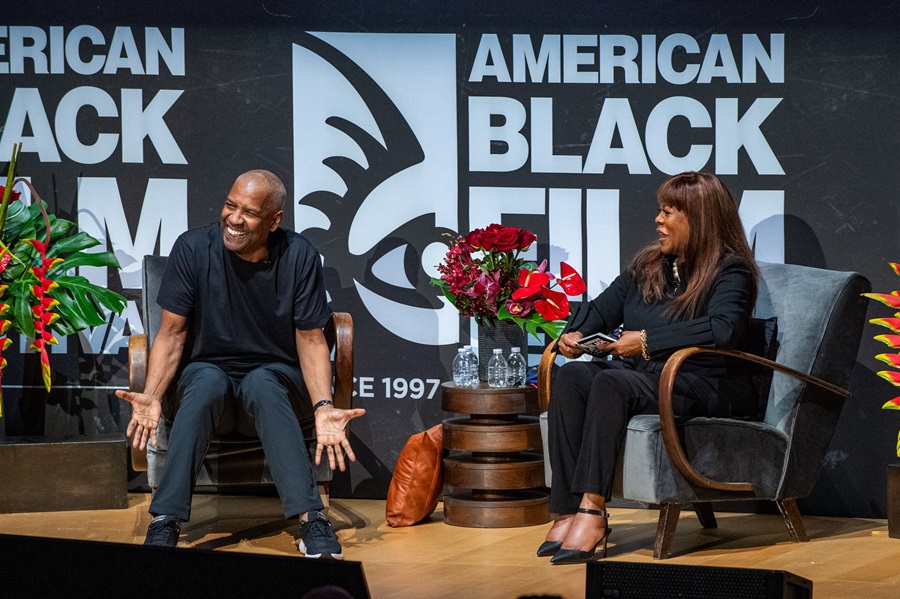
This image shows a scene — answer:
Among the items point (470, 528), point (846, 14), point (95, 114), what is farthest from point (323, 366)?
point (846, 14)

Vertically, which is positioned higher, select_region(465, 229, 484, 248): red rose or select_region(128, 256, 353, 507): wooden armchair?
select_region(465, 229, 484, 248): red rose

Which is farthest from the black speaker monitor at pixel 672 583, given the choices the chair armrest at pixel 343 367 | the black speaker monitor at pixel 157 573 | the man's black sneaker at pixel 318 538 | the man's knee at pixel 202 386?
the chair armrest at pixel 343 367

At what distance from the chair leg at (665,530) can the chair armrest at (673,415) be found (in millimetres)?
118

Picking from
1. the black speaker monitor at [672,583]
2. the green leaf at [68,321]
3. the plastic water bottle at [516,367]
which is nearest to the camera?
the black speaker monitor at [672,583]

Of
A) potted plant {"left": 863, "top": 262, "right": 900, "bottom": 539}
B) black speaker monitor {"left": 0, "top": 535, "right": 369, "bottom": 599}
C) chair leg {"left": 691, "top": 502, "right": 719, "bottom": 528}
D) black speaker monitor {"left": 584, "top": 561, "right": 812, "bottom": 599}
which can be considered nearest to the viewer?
black speaker monitor {"left": 0, "top": 535, "right": 369, "bottom": 599}

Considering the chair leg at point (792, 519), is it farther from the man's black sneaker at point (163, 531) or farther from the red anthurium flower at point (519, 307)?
the man's black sneaker at point (163, 531)

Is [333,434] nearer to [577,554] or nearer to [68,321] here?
[577,554]

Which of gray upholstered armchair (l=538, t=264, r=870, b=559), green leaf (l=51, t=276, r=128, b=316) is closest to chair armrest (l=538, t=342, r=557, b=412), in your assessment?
gray upholstered armchair (l=538, t=264, r=870, b=559)

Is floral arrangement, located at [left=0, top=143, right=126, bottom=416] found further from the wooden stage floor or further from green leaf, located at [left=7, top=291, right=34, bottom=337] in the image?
the wooden stage floor

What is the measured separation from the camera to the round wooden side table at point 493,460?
4230 mm

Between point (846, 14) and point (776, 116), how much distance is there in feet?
1.53

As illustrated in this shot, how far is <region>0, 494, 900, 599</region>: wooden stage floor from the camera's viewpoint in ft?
11.1

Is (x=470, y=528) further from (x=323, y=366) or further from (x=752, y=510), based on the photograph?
(x=752, y=510)

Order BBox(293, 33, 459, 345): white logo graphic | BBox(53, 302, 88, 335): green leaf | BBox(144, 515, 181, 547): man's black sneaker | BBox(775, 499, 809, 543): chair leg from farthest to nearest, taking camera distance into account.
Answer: BBox(293, 33, 459, 345): white logo graphic → BBox(53, 302, 88, 335): green leaf → BBox(775, 499, 809, 543): chair leg → BBox(144, 515, 181, 547): man's black sneaker
